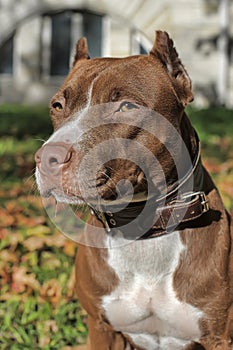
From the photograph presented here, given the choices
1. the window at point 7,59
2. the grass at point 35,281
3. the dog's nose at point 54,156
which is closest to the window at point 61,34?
the window at point 7,59

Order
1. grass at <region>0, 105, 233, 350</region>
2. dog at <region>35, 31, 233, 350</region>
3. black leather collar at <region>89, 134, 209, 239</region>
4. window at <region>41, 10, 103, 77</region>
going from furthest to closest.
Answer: window at <region>41, 10, 103, 77</region> < grass at <region>0, 105, 233, 350</region> < black leather collar at <region>89, 134, 209, 239</region> < dog at <region>35, 31, 233, 350</region>

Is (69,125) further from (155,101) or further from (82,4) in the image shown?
(82,4)

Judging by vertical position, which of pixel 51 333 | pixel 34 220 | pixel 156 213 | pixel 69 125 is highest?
pixel 69 125

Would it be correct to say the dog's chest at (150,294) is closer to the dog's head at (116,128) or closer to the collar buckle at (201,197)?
the collar buckle at (201,197)

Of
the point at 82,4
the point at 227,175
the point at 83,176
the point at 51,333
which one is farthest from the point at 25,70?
the point at 83,176

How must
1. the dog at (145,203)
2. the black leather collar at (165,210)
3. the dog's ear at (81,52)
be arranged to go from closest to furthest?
the dog at (145,203)
the black leather collar at (165,210)
the dog's ear at (81,52)

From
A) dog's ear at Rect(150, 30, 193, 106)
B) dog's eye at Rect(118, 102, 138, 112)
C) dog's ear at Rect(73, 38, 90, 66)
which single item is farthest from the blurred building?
dog's eye at Rect(118, 102, 138, 112)

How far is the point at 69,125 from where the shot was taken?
2848mm

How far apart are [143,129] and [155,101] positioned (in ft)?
0.45

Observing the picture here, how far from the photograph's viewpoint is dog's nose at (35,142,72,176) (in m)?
2.69

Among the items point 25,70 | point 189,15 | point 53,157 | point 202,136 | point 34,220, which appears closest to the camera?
point 53,157

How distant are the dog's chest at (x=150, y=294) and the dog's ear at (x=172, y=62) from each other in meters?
0.64

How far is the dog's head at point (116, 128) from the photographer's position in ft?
9.07

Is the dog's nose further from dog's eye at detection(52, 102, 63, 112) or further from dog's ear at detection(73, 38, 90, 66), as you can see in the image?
dog's ear at detection(73, 38, 90, 66)
